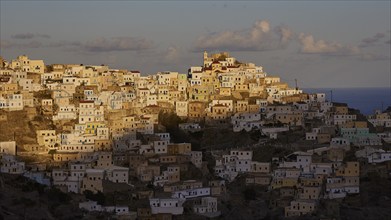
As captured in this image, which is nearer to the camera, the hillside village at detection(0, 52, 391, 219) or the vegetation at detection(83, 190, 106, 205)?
the vegetation at detection(83, 190, 106, 205)

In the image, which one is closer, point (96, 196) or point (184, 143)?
point (96, 196)

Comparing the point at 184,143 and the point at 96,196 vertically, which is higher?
the point at 184,143

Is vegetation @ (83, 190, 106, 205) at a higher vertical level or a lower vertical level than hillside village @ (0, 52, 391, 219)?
lower

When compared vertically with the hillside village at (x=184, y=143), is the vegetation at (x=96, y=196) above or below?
below

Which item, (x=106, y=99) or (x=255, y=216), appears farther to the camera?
(x=106, y=99)

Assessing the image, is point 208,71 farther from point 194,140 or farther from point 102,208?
point 102,208

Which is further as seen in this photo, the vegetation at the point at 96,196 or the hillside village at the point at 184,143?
the hillside village at the point at 184,143

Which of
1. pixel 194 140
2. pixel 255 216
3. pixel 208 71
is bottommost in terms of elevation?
pixel 255 216

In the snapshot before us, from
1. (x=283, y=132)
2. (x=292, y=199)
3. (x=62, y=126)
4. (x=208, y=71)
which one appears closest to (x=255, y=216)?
(x=292, y=199)
